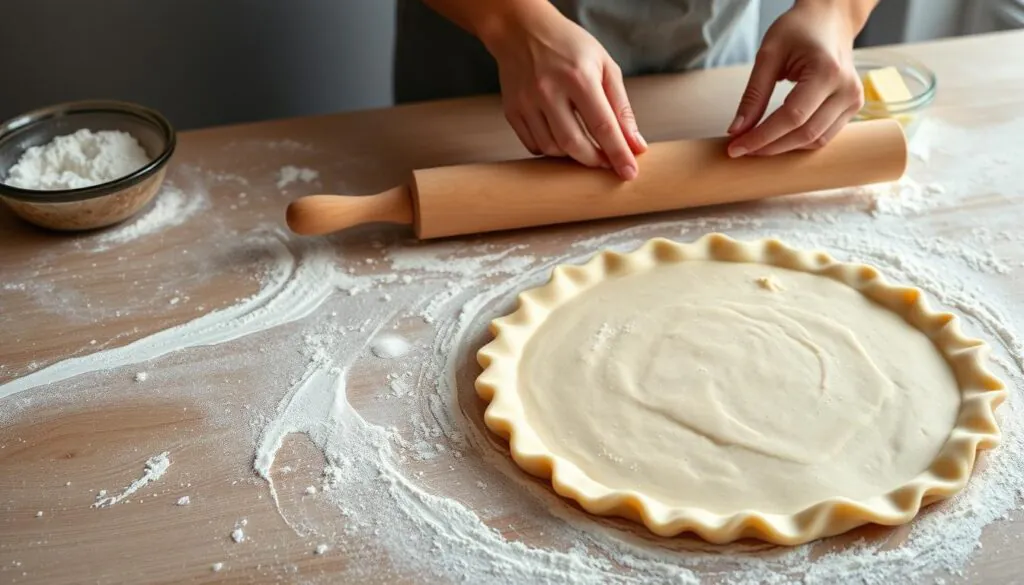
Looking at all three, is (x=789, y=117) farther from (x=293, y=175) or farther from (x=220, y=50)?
(x=220, y=50)

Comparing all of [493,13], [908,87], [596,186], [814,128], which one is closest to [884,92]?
[908,87]

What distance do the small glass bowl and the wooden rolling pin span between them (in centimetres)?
11

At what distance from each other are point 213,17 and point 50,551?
1.70 metres

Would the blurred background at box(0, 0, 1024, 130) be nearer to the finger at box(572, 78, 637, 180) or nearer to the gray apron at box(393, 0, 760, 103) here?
the gray apron at box(393, 0, 760, 103)

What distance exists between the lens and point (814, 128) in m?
→ 1.55

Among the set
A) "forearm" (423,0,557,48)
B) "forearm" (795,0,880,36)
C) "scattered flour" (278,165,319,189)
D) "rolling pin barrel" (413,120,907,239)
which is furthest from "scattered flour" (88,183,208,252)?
"forearm" (795,0,880,36)

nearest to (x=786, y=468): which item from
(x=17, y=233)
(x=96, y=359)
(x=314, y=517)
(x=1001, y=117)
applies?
(x=314, y=517)

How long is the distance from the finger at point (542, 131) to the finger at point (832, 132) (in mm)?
417

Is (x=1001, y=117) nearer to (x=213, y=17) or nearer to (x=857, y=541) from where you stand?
(x=857, y=541)

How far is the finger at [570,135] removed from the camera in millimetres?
1521

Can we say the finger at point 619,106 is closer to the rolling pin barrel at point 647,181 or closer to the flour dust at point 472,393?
the rolling pin barrel at point 647,181

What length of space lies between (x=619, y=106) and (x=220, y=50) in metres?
1.38

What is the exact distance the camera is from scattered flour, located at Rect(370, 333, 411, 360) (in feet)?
4.43

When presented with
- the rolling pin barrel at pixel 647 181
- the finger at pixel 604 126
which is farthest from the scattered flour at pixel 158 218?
the finger at pixel 604 126
